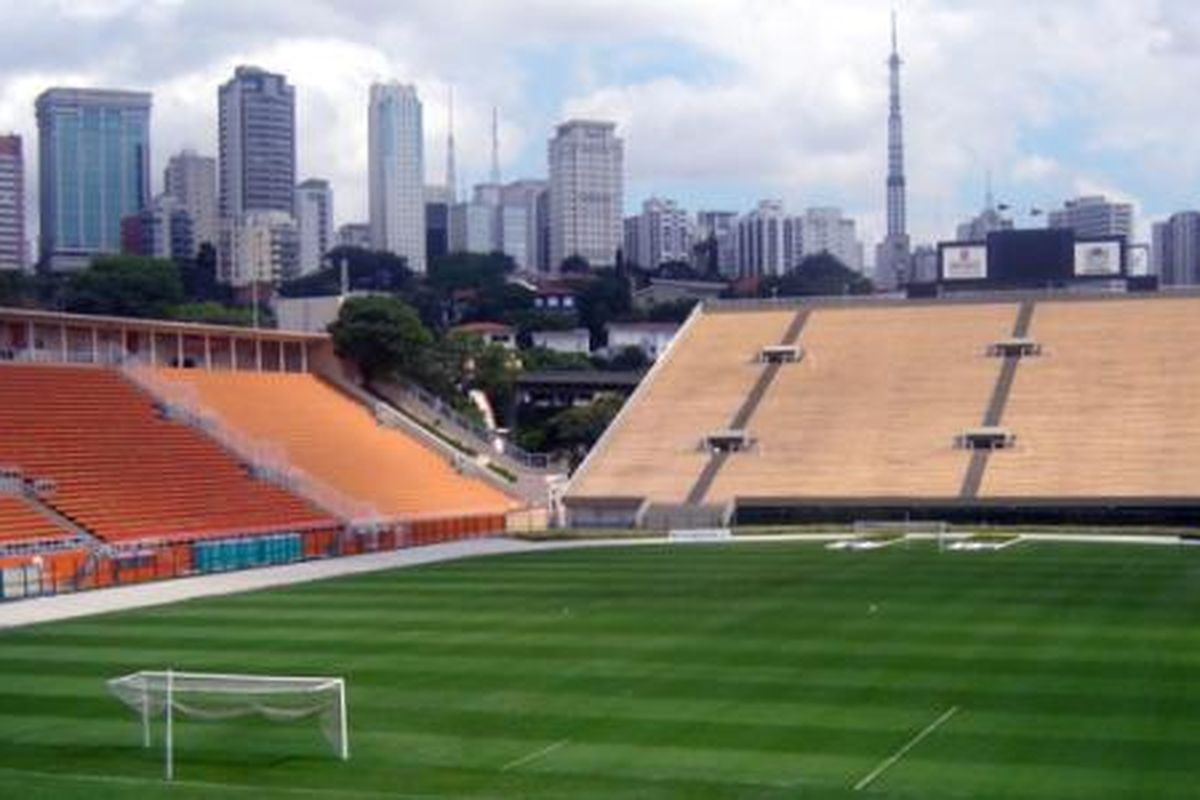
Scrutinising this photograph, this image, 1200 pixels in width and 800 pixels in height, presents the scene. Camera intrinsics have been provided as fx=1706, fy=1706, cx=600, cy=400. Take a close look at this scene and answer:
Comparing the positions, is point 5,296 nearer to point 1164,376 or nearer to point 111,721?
point 1164,376

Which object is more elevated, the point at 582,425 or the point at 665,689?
the point at 582,425

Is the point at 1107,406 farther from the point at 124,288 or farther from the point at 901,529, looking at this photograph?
the point at 124,288

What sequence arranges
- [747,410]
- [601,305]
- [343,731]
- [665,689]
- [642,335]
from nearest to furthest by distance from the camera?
[343,731]
[665,689]
[747,410]
[642,335]
[601,305]

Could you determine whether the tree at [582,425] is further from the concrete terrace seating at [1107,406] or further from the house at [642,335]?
the house at [642,335]

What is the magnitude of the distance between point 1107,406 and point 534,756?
53.8 meters

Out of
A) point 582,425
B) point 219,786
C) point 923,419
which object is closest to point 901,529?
point 923,419

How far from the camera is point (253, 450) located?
61.4m

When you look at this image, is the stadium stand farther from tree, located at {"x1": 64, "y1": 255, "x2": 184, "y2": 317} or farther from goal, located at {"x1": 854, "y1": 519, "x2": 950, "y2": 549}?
tree, located at {"x1": 64, "y1": 255, "x2": 184, "y2": 317}

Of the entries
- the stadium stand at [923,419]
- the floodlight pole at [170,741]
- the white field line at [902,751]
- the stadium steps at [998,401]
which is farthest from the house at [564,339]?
the floodlight pole at [170,741]

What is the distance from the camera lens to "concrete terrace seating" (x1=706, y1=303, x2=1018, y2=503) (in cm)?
6794

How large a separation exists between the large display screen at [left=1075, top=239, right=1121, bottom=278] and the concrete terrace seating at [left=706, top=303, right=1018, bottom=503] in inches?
432

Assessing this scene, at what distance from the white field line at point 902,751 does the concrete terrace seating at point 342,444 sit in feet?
131

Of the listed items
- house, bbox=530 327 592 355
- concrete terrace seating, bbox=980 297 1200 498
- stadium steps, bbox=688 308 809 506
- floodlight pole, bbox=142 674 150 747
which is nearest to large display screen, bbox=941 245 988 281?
concrete terrace seating, bbox=980 297 1200 498

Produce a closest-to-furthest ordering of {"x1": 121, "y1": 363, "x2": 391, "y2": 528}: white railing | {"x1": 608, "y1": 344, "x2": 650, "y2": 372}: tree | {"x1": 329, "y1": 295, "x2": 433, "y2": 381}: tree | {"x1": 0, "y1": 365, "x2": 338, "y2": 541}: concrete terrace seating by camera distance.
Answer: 1. {"x1": 0, "y1": 365, "x2": 338, "y2": 541}: concrete terrace seating
2. {"x1": 121, "y1": 363, "x2": 391, "y2": 528}: white railing
3. {"x1": 329, "y1": 295, "x2": 433, "y2": 381}: tree
4. {"x1": 608, "y1": 344, "x2": 650, "y2": 372}: tree
